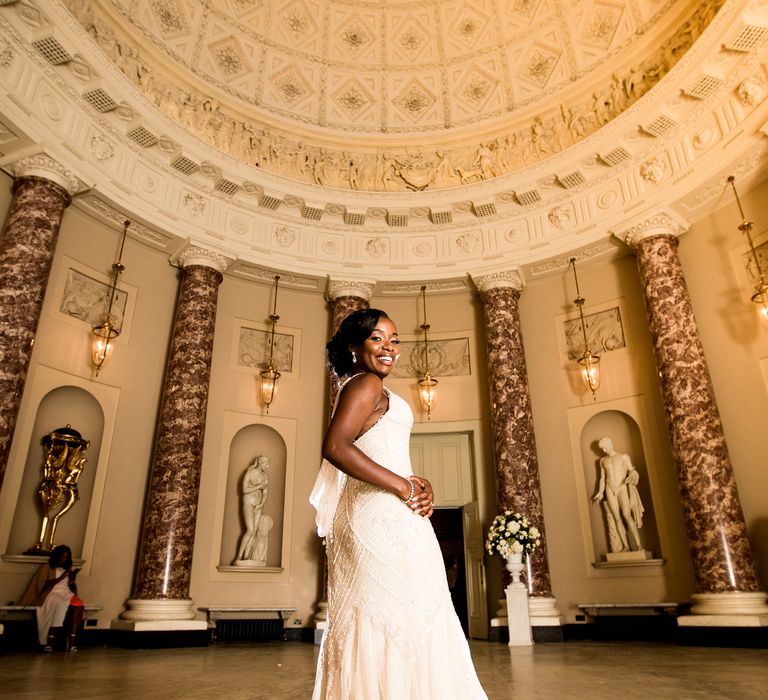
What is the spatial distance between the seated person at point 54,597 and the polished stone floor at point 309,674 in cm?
40

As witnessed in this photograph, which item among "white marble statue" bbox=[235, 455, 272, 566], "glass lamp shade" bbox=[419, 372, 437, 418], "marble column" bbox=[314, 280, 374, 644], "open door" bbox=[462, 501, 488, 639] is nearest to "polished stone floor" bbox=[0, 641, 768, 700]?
"open door" bbox=[462, 501, 488, 639]

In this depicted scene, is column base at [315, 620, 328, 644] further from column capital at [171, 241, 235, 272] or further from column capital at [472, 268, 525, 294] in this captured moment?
column capital at [472, 268, 525, 294]

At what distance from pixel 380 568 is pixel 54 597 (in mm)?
7783

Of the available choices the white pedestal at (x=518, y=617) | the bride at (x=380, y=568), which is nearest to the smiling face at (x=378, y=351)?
the bride at (x=380, y=568)

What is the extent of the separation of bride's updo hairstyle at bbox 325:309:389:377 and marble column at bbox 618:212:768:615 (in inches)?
328

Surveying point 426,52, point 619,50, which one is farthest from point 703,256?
point 426,52

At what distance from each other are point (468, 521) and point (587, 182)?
7297mm

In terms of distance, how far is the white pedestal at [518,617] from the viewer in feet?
30.5

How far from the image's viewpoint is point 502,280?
1237cm

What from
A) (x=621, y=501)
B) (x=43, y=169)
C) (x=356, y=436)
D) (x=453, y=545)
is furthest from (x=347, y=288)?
(x=356, y=436)

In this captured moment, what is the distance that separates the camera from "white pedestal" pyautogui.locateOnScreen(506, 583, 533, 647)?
929cm

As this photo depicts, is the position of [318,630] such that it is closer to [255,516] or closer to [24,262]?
[255,516]

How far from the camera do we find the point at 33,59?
9.19 metres

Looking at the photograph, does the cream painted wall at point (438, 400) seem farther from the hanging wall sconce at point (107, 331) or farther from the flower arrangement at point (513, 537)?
the flower arrangement at point (513, 537)
